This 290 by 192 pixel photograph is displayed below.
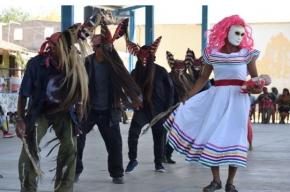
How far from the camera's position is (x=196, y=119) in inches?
311

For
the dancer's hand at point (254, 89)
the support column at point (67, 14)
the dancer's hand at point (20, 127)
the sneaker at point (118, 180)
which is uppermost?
the support column at point (67, 14)

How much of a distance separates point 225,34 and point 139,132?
97.8 inches

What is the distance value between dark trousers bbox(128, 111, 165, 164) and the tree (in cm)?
8350

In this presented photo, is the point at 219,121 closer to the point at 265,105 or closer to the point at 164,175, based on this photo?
the point at 164,175

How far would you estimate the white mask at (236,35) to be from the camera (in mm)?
7812

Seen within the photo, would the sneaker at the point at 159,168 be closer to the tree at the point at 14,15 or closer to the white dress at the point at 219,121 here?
the white dress at the point at 219,121

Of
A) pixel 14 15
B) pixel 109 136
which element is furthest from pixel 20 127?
pixel 14 15

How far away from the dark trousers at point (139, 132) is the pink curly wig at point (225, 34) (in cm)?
220

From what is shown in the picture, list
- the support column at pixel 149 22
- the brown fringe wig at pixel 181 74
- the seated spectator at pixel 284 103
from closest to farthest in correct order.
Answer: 1. the brown fringe wig at pixel 181 74
2. the seated spectator at pixel 284 103
3. the support column at pixel 149 22

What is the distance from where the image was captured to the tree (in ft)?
303

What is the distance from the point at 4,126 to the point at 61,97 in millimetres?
10995

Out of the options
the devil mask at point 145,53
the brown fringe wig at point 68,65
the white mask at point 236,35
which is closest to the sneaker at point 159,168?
the devil mask at point 145,53

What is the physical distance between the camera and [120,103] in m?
→ 8.60

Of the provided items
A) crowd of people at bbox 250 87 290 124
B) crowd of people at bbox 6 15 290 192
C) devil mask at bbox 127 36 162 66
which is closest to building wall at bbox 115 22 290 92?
crowd of people at bbox 250 87 290 124
